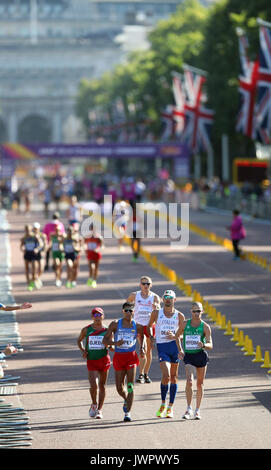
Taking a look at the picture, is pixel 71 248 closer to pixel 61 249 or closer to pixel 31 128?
pixel 61 249

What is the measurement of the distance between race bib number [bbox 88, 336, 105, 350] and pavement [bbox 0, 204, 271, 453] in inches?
35.8

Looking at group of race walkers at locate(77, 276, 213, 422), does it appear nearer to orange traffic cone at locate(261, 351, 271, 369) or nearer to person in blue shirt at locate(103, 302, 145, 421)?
person in blue shirt at locate(103, 302, 145, 421)

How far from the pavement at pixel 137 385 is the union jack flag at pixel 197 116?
36.0 m

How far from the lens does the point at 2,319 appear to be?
2648cm

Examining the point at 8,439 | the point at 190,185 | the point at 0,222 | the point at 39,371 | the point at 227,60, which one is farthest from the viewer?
the point at 190,185

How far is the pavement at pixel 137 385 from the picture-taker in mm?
15266

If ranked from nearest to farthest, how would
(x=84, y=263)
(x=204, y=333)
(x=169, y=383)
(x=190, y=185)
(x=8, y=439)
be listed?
(x=8, y=439) → (x=204, y=333) → (x=169, y=383) → (x=84, y=263) → (x=190, y=185)

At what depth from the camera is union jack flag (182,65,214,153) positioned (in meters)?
71.8

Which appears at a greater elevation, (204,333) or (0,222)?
(204,333)

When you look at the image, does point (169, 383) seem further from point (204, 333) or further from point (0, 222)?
point (0, 222)

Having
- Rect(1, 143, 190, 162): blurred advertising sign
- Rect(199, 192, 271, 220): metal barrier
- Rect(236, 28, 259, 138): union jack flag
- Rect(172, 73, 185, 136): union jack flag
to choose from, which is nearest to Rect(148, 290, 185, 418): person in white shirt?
Rect(236, 28, 259, 138): union jack flag

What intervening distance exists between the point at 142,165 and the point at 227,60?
52.2 m

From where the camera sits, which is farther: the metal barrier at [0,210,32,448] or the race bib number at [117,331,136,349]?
the race bib number at [117,331,136,349]
